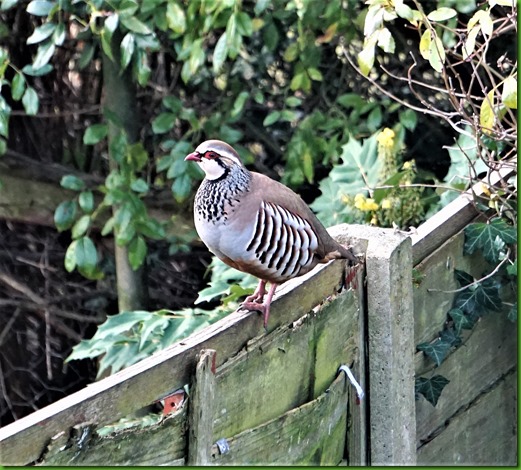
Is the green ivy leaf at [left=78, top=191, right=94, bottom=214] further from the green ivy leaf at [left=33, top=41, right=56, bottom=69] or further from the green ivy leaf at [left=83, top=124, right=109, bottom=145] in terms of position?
the green ivy leaf at [left=33, top=41, right=56, bottom=69]

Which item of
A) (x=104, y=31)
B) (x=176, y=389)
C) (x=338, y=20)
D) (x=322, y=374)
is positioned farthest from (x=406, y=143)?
(x=176, y=389)

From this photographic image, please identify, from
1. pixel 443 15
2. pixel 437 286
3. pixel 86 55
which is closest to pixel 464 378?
pixel 437 286

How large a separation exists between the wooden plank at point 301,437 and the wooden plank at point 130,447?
127mm

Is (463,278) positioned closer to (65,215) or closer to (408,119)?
(408,119)

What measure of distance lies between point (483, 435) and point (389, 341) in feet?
2.49

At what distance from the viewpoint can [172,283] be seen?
4.68 m

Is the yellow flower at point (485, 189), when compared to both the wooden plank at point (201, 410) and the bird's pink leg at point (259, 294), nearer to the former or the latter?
the bird's pink leg at point (259, 294)

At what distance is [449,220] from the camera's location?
8.99ft

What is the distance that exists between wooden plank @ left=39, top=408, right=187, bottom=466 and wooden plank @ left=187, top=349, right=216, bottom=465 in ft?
0.05

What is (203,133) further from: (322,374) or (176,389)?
(176,389)

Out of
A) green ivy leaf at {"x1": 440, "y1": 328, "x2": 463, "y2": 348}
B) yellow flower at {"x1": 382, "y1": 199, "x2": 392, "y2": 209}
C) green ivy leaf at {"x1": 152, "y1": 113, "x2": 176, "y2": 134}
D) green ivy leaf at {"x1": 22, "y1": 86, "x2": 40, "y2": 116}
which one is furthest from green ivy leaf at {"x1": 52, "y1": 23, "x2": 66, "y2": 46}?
green ivy leaf at {"x1": 440, "y1": 328, "x2": 463, "y2": 348}

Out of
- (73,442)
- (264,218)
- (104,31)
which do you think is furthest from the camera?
(104,31)

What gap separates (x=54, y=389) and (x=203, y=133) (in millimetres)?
1398

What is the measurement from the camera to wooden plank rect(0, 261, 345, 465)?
1.42 m
